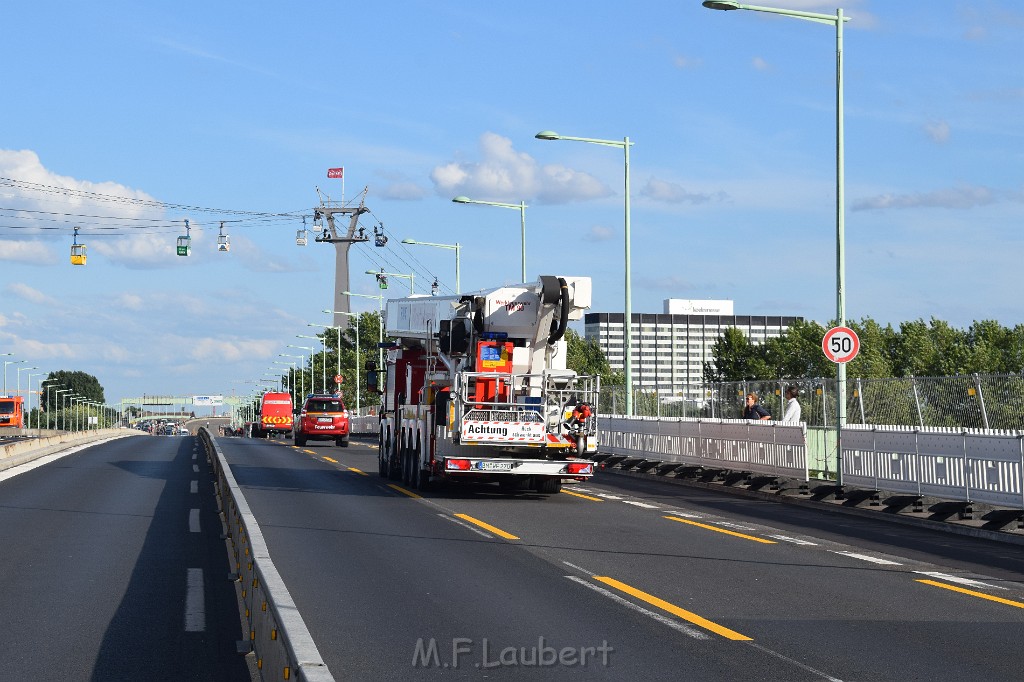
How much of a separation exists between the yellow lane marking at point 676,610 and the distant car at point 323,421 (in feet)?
142

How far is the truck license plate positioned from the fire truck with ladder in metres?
0.02

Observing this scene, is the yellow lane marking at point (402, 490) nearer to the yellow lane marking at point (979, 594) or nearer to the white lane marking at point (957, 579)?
the white lane marking at point (957, 579)

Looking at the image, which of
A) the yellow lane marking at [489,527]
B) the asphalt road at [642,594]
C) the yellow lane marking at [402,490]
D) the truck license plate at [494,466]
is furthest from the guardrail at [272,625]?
the yellow lane marking at [402,490]

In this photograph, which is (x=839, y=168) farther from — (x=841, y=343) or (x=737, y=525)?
(x=737, y=525)

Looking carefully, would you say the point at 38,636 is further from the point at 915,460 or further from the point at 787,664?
the point at 915,460

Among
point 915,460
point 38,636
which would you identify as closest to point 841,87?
point 915,460

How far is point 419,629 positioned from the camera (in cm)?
975

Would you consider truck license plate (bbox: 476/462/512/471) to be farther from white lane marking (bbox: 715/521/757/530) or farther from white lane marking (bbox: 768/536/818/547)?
white lane marking (bbox: 768/536/818/547)

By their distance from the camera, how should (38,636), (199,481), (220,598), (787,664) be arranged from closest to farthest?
(787,664) → (38,636) → (220,598) → (199,481)

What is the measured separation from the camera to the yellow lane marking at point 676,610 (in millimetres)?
9652

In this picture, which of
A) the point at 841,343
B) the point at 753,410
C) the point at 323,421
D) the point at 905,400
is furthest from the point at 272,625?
the point at 323,421

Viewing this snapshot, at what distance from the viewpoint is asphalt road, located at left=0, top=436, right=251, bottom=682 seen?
8.66m

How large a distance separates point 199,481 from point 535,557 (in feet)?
53.0

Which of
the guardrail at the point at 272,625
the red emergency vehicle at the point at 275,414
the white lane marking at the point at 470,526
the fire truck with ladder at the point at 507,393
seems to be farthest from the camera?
the red emergency vehicle at the point at 275,414
